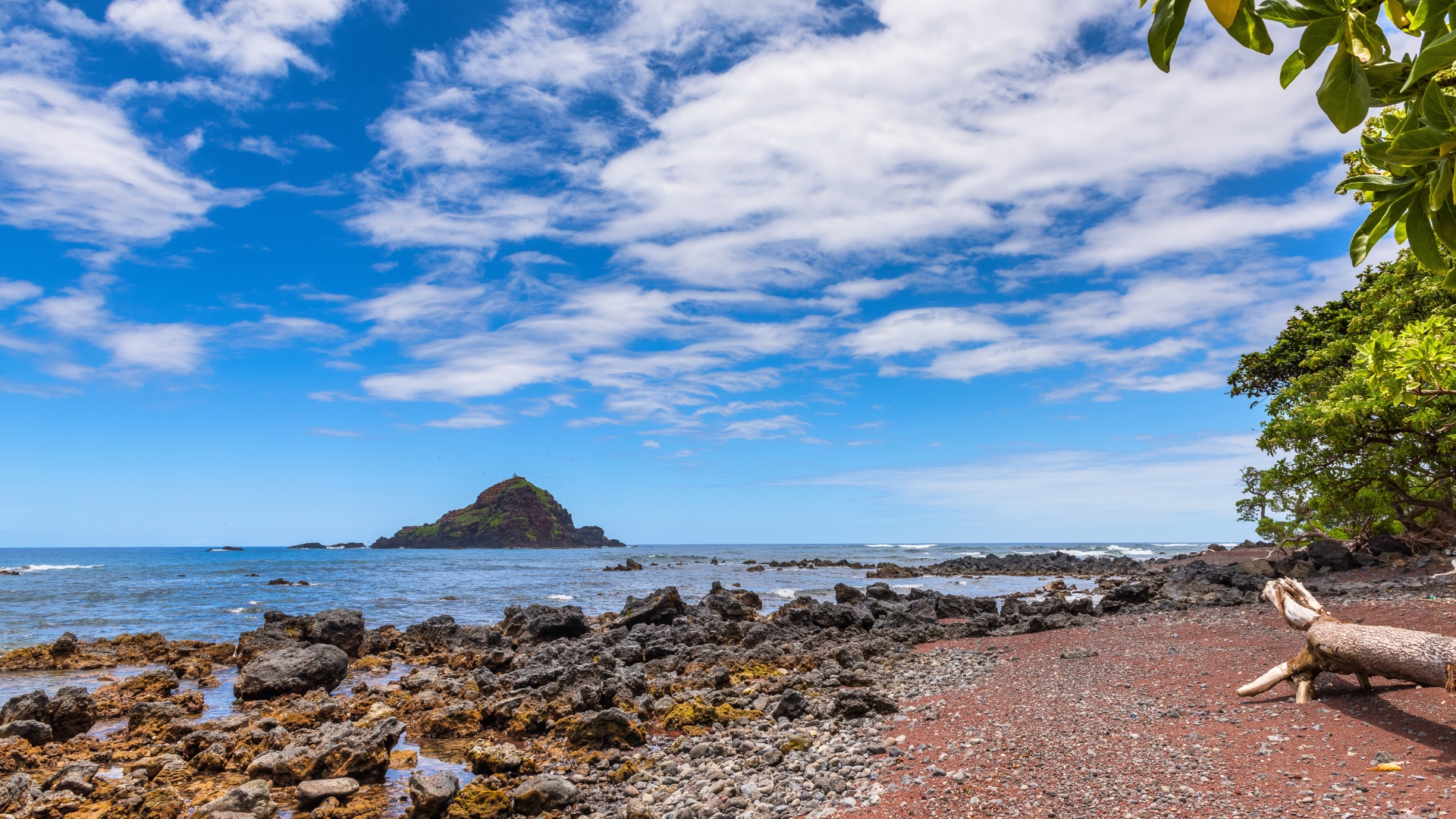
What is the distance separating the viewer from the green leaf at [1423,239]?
8.18 ft

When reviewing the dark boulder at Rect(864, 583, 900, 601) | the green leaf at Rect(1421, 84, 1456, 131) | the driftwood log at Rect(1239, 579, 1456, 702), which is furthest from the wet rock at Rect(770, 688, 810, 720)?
the dark boulder at Rect(864, 583, 900, 601)

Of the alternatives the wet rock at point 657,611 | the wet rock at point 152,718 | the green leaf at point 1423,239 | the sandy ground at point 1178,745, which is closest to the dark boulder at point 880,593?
the wet rock at point 657,611

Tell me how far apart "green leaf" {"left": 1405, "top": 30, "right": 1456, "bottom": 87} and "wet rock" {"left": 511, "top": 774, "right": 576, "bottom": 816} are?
9.05 m

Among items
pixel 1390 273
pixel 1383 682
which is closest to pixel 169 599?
pixel 1383 682

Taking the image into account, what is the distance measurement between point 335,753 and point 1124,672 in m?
11.3

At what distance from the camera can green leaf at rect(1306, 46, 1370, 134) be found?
2.15 m

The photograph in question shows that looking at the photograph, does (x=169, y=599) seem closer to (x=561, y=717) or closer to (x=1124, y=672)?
(x=561, y=717)

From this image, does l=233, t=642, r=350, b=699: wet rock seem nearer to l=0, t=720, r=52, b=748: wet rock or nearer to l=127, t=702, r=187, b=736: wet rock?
l=127, t=702, r=187, b=736: wet rock

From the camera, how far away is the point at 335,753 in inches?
365

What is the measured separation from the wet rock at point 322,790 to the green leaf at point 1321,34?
1051cm

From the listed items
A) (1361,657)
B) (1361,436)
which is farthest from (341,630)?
(1361,436)

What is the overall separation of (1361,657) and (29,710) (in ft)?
59.6

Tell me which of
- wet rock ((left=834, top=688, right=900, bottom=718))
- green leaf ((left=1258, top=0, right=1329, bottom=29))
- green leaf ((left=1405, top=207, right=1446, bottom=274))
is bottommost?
wet rock ((left=834, top=688, right=900, bottom=718))

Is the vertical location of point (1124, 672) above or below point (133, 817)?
above
